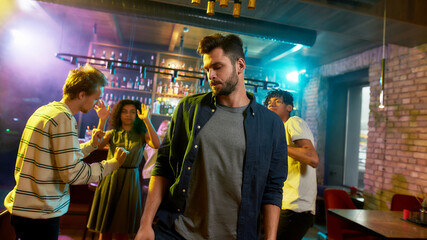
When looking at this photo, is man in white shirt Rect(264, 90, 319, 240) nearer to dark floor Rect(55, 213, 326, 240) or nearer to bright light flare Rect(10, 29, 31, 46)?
dark floor Rect(55, 213, 326, 240)

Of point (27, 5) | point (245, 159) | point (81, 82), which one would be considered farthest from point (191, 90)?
point (245, 159)

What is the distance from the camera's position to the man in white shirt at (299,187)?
2.15 meters

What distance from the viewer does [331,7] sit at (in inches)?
129

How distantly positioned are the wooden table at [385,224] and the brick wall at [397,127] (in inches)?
58.3

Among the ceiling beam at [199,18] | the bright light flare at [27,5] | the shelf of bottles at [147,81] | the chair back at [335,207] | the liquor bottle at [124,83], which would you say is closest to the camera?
the chair back at [335,207]

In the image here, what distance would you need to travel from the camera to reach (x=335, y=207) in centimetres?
332

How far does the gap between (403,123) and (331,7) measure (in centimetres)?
234

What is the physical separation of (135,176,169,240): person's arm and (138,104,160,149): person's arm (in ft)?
4.91

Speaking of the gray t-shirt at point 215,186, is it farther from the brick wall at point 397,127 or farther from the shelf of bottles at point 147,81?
the shelf of bottles at point 147,81

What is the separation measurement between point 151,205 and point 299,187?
1.43 metres

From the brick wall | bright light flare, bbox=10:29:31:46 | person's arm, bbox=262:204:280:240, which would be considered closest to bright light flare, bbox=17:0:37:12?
bright light flare, bbox=10:29:31:46

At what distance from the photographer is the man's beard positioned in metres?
1.35

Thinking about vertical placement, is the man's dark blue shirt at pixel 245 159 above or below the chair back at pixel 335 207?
above

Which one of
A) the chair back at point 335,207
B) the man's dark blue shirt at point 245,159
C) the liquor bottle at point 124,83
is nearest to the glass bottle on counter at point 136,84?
the liquor bottle at point 124,83
